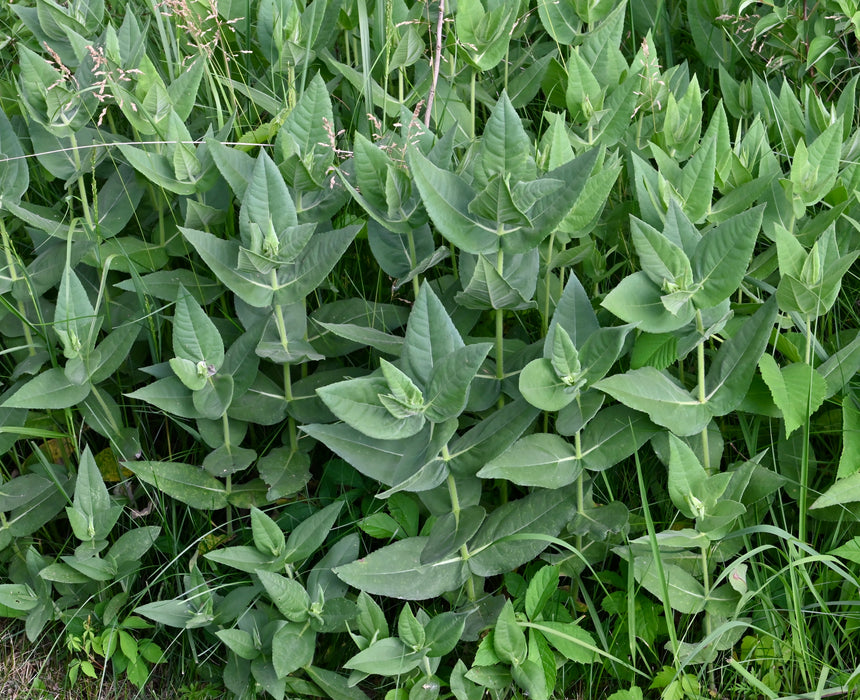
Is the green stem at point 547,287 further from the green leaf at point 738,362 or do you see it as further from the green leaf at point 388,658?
the green leaf at point 388,658

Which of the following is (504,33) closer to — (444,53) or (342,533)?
(444,53)

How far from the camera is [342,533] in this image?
2.54m

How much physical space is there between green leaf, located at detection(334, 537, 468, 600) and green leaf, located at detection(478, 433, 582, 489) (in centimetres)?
29

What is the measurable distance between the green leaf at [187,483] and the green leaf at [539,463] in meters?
0.83

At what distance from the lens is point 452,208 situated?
2.11 meters

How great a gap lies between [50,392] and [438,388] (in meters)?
1.14

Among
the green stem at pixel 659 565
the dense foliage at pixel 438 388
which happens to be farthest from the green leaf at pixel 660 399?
the green stem at pixel 659 565

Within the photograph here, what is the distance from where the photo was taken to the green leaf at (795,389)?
2.11 meters

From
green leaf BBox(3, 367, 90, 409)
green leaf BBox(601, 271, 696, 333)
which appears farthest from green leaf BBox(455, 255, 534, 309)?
green leaf BBox(3, 367, 90, 409)

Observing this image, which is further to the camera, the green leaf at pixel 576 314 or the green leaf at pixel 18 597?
the green leaf at pixel 18 597

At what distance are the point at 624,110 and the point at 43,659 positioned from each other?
227 centimetres

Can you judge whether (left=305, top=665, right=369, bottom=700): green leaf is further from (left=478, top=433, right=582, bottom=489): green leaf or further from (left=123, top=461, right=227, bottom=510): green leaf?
(left=478, top=433, right=582, bottom=489): green leaf

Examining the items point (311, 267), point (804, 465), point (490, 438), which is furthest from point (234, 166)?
point (804, 465)

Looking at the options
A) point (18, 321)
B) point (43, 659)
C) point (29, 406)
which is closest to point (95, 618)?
point (43, 659)
